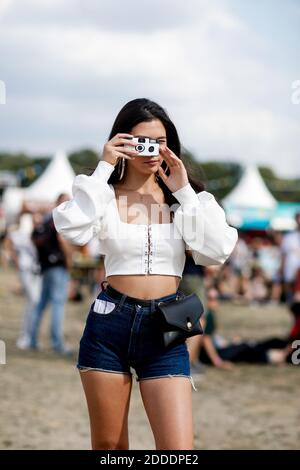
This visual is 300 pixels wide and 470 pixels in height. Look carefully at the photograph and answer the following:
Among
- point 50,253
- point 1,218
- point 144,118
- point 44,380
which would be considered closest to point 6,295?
point 50,253

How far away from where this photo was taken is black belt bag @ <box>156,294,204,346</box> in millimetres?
3445

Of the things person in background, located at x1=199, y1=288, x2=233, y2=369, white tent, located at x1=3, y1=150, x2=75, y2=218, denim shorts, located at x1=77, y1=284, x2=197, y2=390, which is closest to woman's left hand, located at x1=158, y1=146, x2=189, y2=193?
denim shorts, located at x1=77, y1=284, x2=197, y2=390

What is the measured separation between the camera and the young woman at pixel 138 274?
11.3ft

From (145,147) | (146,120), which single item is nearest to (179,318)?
(145,147)

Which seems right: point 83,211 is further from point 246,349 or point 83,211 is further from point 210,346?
point 246,349

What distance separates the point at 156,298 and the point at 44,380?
17.6 ft

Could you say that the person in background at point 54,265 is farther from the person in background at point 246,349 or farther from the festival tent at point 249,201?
the festival tent at point 249,201

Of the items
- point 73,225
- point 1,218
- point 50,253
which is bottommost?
point 1,218

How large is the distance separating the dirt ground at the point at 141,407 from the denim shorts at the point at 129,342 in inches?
96.0

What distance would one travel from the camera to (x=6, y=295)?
1959 cm

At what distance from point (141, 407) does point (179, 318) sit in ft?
13.5

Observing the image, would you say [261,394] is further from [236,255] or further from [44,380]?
[236,255]

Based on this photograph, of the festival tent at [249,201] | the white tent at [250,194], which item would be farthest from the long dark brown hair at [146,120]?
the white tent at [250,194]

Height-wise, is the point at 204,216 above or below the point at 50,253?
above
